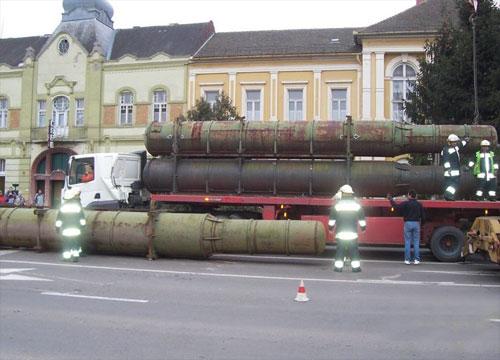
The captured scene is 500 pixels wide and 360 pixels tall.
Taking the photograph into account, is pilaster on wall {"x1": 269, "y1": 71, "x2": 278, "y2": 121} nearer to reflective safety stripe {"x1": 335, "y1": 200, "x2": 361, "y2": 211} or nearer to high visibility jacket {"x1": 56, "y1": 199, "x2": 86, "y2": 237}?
high visibility jacket {"x1": 56, "y1": 199, "x2": 86, "y2": 237}

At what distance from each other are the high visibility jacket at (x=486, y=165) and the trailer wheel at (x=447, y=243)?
142 cm

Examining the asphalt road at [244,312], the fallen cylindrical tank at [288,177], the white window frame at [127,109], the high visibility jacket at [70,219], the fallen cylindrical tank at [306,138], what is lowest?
the asphalt road at [244,312]

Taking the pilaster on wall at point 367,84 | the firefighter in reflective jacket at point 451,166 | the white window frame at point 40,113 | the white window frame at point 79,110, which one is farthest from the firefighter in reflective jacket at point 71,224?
the white window frame at point 40,113

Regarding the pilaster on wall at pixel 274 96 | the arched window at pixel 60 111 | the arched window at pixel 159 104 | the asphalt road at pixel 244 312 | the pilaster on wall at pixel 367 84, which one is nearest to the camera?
the asphalt road at pixel 244 312

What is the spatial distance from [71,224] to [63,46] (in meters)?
27.9

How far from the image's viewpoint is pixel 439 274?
436 inches

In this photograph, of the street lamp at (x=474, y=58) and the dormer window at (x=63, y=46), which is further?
the dormer window at (x=63, y=46)

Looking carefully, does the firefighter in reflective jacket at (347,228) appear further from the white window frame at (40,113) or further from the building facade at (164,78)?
the white window frame at (40,113)

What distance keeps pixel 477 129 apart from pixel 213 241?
7.13 meters

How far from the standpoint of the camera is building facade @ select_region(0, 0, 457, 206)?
103 feet

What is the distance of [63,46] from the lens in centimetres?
3738

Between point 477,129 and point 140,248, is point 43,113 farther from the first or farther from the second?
point 477,129

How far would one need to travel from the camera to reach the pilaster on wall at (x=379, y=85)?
102 feet

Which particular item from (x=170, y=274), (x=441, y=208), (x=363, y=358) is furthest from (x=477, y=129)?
(x=363, y=358)
